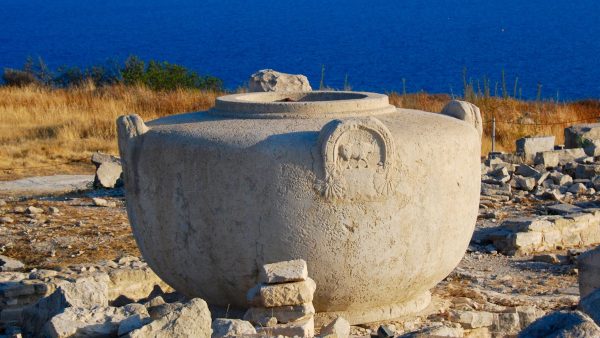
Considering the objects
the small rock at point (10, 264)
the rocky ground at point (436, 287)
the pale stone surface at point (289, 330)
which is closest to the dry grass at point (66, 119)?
the rocky ground at point (436, 287)

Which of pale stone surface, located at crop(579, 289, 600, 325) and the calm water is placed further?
the calm water

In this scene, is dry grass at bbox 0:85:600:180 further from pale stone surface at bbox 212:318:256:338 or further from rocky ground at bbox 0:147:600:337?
pale stone surface at bbox 212:318:256:338

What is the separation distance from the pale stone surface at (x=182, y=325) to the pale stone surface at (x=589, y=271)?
124 inches

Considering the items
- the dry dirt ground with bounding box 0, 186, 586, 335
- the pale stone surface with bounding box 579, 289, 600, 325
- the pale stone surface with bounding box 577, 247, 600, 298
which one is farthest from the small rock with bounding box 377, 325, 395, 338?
the pale stone surface with bounding box 577, 247, 600, 298

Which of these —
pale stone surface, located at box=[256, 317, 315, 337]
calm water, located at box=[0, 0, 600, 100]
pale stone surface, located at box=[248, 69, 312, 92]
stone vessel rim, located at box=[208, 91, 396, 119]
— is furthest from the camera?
calm water, located at box=[0, 0, 600, 100]

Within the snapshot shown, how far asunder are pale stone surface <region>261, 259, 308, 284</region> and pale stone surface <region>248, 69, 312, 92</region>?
279 inches

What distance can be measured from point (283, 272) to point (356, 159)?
0.82m

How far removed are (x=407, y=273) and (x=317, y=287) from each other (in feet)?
1.92

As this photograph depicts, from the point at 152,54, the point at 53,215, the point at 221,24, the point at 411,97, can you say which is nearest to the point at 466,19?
the point at 221,24

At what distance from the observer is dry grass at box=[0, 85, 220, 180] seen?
14906 mm

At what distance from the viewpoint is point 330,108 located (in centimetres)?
625

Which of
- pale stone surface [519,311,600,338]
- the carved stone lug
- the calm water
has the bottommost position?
pale stone surface [519,311,600,338]

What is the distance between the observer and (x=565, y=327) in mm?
3945

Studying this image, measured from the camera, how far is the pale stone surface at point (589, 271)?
22.2 ft
